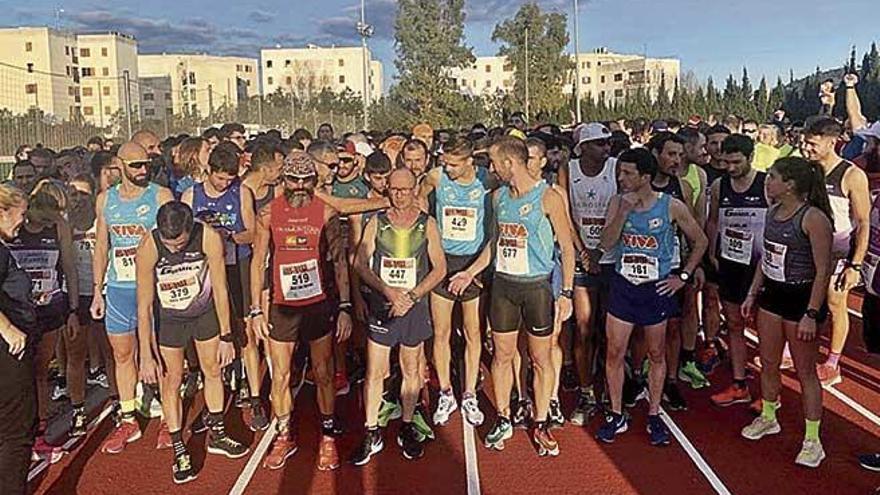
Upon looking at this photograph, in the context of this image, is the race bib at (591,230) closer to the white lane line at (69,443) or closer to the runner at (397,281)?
the runner at (397,281)

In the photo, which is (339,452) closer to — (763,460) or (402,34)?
(763,460)

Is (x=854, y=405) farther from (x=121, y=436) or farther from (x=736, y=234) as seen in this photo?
(x=121, y=436)

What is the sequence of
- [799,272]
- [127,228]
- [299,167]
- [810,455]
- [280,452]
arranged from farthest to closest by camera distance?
[127,228] → [280,452] → [299,167] → [810,455] → [799,272]

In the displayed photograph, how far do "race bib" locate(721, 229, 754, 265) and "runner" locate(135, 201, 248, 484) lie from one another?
12.8 ft

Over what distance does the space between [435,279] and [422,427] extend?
1.20 meters

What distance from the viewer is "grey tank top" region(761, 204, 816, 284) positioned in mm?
5184

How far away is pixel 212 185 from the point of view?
619 centimetres

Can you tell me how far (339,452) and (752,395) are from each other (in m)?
3.44

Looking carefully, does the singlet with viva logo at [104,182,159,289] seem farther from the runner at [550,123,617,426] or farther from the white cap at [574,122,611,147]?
the white cap at [574,122,611,147]

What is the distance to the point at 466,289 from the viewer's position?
6125mm

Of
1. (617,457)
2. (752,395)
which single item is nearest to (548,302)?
(617,457)

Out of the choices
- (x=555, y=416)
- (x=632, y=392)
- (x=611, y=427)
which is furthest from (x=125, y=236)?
(x=632, y=392)

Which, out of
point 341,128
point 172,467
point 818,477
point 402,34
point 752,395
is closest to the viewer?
point 818,477

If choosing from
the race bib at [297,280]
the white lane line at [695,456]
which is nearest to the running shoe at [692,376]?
the white lane line at [695,456]
